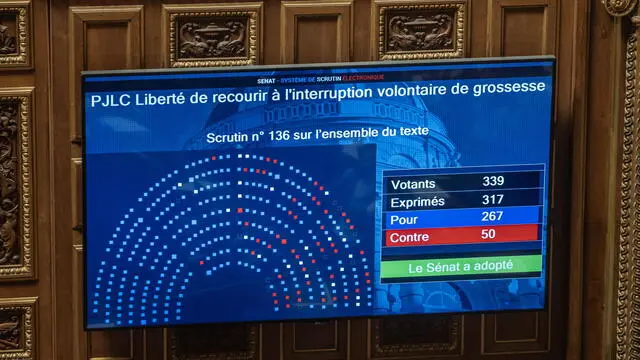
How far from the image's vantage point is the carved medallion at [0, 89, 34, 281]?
4.87m

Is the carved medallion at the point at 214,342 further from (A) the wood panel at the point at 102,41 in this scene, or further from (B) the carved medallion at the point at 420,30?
(B) the carved medallion at the point at 420,30

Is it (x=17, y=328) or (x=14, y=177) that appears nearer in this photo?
(x=14, y=177)

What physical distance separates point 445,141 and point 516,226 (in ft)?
1.53

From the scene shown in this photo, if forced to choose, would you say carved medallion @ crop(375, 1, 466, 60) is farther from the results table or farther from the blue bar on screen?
the blue bar on screen

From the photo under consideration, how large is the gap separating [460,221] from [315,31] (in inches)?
38.5

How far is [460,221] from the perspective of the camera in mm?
4961

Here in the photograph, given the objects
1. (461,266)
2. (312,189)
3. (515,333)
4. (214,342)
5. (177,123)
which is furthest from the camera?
(515,333)

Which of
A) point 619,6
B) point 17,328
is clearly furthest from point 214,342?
point 619,6

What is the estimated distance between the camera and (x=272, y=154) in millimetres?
4840

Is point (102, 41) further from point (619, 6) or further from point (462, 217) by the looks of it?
point (619, 6)

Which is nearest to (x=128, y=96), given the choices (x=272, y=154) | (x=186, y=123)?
(x=186, y=123)

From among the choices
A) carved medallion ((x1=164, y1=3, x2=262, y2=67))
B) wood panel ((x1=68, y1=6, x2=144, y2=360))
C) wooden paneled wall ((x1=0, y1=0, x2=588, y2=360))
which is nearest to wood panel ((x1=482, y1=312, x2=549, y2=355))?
wooden paneled wall ((x1=0, y1=0, x2=588, y2=360))

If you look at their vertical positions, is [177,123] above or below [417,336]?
above

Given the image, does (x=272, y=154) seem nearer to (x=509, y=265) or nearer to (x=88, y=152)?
(x=88, y=152)
